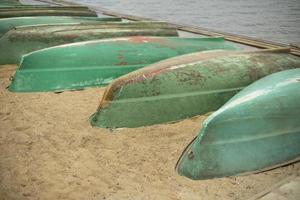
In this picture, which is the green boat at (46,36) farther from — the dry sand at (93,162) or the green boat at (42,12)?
the green boat at (42,12)

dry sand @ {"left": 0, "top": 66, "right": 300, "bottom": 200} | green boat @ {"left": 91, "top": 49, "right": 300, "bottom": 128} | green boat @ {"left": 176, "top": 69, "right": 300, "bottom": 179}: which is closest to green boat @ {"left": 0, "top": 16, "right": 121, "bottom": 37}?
dry sand @ {"left": 0, "top": 66, "right": 300, "bottom": 200}

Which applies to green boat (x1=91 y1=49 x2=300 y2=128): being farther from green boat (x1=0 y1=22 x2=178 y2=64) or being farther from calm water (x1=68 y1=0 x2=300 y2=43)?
calm water (x1=68 y1=0 x2=300 y2=43)

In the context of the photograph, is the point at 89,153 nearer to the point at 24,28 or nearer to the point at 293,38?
the point at 24,28

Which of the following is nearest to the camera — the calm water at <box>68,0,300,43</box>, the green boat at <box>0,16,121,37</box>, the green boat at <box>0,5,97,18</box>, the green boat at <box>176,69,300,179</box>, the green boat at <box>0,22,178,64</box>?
the green boat at <box>176,69,300,179</box>

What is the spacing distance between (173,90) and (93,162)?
1483 mm

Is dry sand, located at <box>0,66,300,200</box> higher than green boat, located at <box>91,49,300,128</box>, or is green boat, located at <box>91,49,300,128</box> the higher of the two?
green boat, located at <box>91,49,300,128</box>

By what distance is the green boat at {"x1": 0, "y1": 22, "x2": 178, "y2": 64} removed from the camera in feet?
22.3

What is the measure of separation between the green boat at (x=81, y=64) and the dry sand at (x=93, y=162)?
0.72 m

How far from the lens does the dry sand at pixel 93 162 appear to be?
3197 millimetres

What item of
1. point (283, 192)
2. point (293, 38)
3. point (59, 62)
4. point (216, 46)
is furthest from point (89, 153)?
point (293, 38)

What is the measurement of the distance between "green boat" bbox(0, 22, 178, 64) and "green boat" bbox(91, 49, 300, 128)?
252 cm

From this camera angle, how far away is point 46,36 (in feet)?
22.7

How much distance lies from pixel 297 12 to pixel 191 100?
13001 millimetres

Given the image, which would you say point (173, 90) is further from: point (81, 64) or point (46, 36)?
point (46, 36)
